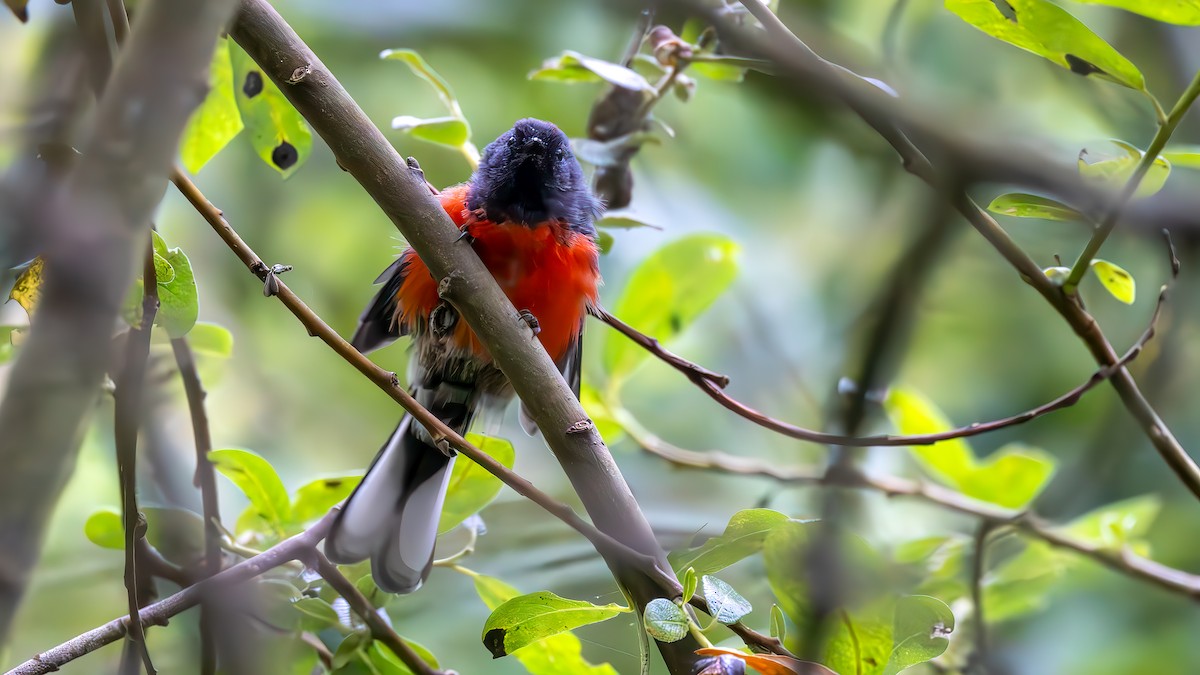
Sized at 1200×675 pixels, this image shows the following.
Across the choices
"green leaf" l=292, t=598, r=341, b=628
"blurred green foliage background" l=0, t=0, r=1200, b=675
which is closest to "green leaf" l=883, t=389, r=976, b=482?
"blurred green foliage background" l=0, t=0, r=1200, b=675

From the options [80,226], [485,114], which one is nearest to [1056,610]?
[485,114]

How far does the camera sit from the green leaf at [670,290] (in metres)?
3.18

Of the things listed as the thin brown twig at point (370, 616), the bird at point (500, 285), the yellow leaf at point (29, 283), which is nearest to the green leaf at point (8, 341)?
the yellow leaf at point (29, 283)

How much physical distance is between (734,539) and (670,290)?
4.54ft

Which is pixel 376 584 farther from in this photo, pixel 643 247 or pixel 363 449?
pixel 363 449

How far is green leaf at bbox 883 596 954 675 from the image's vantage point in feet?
6.12

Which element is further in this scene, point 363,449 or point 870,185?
point 363,449

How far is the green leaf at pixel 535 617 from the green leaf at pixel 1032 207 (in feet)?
3.86

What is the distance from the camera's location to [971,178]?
1.62 m

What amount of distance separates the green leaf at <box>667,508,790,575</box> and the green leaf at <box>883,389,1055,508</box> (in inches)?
56.5

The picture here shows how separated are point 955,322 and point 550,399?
4.15 meters

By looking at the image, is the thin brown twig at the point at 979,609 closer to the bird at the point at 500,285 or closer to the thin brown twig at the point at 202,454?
the bird at the point at 500,285

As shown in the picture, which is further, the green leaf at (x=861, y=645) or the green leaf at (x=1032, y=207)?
the green leaf at (x=1032, y=207)

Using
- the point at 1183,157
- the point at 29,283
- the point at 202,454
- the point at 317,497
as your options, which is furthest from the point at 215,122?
the point at 1183,157
